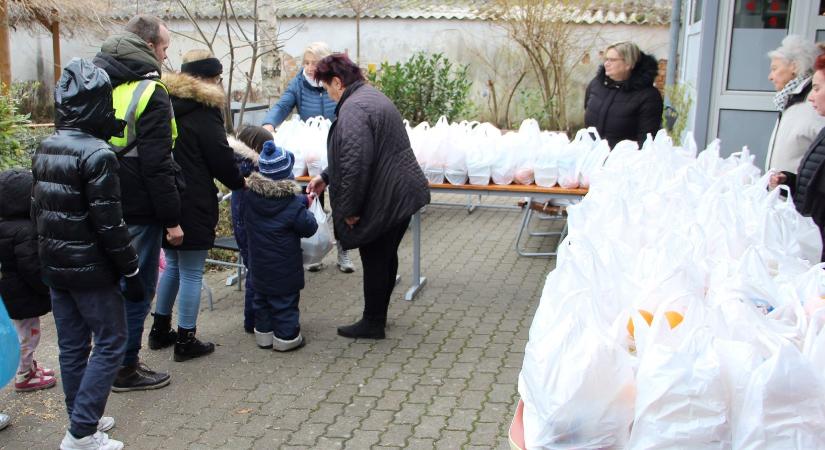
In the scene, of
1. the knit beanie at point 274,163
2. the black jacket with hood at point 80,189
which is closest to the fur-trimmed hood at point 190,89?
the knit beanie at point 274,163

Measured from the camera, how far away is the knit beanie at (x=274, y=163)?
168 inches

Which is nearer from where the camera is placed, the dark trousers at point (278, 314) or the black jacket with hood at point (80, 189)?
the black jacket with hood at point (80, 189)

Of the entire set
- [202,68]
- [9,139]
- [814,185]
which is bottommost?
[9,139]

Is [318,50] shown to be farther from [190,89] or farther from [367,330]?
[367,330]

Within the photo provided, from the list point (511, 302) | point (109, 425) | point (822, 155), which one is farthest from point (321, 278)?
point (822, 155)

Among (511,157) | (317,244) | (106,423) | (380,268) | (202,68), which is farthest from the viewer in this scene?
(511,157)

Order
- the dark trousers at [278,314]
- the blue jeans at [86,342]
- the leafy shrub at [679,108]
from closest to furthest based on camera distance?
the blue jeans at [86,342]
the dark trousers at [278,314]
the leafy shrub at [679,108]

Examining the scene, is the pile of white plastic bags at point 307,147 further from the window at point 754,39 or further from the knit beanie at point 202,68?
the window at point 754,39

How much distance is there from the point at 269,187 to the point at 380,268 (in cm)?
81

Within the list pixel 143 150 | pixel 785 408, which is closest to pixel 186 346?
pixel 143 150

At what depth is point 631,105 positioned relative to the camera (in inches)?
232

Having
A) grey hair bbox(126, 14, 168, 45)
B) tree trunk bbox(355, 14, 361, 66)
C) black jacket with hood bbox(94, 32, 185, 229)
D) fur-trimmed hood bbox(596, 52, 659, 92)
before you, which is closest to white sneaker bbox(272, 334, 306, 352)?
black jacket with hood bbox(94, 32, 185, 229)

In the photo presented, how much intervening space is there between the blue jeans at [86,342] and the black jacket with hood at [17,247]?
18.3 inches

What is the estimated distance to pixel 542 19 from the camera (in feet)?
48.4
